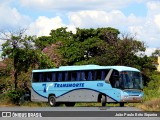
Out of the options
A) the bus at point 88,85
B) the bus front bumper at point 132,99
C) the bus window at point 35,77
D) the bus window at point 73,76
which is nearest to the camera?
the bus front bumper at point 132,99

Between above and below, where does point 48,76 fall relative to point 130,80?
above

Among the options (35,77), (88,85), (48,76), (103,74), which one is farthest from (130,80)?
(35,77)

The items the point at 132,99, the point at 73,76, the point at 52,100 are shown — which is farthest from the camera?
the point at 52,100

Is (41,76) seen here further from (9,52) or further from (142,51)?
(142,51)

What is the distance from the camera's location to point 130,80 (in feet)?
104

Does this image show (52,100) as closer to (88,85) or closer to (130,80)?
(88,85)

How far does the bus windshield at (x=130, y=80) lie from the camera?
1226 inches

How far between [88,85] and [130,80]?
2904 mm

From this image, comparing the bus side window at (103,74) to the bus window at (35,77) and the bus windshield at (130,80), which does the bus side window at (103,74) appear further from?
the bus window at (35,77)

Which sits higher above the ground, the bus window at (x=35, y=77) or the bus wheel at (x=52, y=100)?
the bus window at (x=35, y=77)

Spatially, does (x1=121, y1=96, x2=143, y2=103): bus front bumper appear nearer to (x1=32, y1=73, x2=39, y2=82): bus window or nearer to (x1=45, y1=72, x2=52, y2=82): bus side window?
(x1=45, y1=72, x2=52, y2=82): bus side window

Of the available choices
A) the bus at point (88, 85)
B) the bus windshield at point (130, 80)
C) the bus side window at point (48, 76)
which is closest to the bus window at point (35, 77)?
the bus at point (88, 85)

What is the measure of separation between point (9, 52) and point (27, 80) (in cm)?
357

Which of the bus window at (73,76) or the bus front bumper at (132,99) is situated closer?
the bus front bumper at (132,99)
